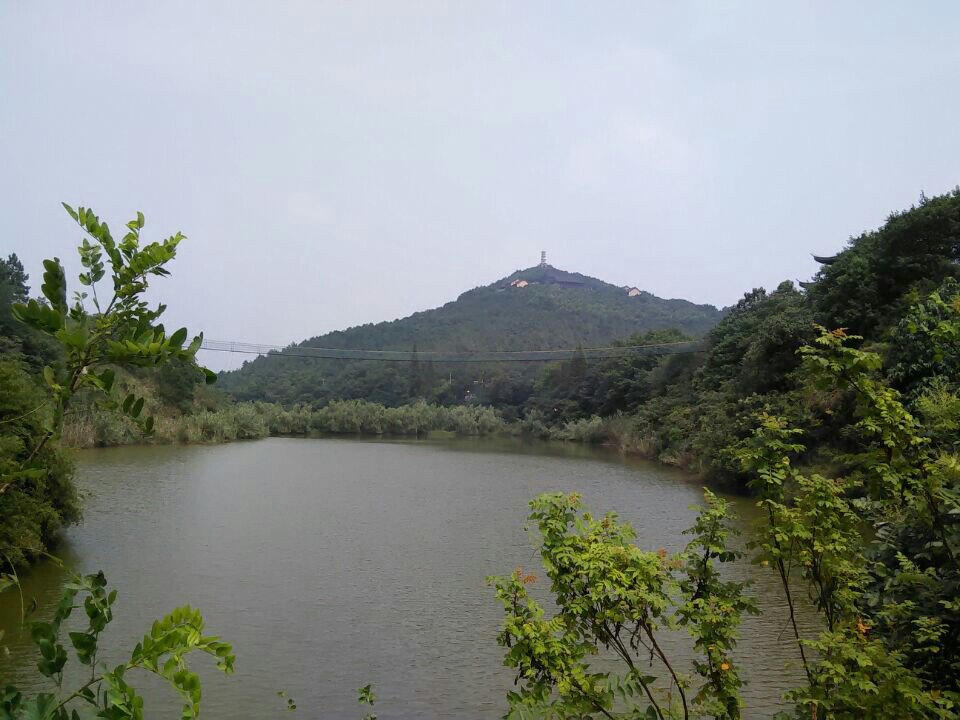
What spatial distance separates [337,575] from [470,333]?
52.0 metres

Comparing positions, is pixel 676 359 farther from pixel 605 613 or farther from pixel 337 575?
pixel 605 613

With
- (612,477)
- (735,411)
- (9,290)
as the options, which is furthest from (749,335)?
(9,290)

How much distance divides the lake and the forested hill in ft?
92.8

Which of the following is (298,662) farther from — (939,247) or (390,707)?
(939,247)

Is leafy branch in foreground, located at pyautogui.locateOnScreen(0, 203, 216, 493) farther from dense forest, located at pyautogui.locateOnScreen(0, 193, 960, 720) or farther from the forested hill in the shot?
the forested hill

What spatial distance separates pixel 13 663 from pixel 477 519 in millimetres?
7004

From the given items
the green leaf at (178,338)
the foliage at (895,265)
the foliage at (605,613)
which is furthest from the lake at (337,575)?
the foliage at (895,265)

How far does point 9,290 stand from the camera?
69.2 ft

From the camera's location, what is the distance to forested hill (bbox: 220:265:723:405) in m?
46.5

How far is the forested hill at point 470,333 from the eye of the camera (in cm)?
4650

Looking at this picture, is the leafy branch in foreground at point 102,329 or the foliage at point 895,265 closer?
the leafy branch in foreground at point 102,329

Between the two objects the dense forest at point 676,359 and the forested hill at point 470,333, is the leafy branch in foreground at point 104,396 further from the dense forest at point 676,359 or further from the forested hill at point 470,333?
the forested hill at point 470,333

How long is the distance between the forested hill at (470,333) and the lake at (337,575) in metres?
28.3

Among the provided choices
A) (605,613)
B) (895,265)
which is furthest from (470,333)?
(605,613)
